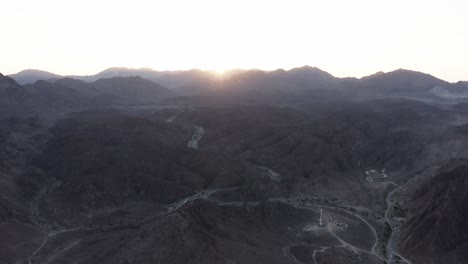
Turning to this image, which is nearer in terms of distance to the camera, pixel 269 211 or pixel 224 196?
pixel 269 211

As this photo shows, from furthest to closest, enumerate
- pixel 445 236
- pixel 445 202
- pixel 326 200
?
pixel 326 200 < pixel 445 202 < pixel 445 236

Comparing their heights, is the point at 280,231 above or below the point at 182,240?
below

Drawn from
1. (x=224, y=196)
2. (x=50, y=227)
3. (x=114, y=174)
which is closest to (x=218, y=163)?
(x=224, y=196)

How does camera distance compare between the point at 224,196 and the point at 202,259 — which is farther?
the point at 224,196

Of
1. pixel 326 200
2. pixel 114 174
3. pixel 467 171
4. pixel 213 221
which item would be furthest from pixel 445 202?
pixel 114 174

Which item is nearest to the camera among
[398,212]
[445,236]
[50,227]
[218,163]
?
[445,236]

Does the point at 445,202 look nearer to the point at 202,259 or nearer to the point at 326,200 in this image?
the point at 326,200

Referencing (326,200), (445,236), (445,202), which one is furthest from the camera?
(326,200)

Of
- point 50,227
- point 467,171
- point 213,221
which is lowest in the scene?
point 50,227

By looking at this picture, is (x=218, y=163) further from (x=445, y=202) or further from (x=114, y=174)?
(x=445, y=202)
